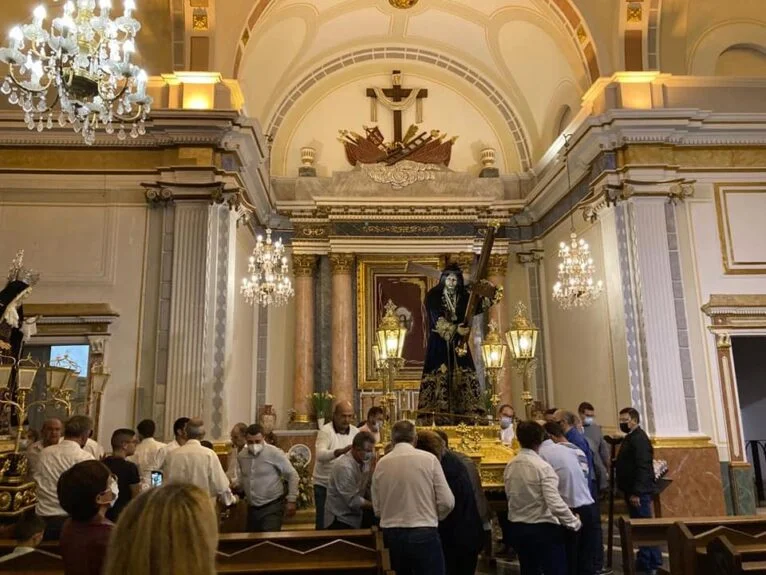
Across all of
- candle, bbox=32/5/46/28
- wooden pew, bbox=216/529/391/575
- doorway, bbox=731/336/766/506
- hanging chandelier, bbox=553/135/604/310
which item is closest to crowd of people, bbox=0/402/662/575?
wooden pew, bbox=216/529/391/575

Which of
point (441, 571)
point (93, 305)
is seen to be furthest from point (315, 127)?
point (441, 571)

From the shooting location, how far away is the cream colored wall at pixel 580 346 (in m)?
10.5

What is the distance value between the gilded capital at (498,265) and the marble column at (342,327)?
2.96 metres

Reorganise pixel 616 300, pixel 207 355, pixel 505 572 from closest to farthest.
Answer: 1. pixel 505 572
2. pixel 207 355
3. pixel 616 300

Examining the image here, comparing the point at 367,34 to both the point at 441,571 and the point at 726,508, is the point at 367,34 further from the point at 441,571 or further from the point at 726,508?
the point at 441,571

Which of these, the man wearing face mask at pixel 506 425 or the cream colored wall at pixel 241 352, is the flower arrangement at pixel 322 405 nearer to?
the cream colored wall at pixel 241 352

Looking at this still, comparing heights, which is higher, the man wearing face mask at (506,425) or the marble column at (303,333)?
the marble column at (303,333)

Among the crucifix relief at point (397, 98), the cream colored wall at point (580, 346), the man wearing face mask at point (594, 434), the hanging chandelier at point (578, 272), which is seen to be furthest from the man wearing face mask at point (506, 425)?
the crucifix relief at point (397, 98)

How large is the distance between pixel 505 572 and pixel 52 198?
8.03 meters

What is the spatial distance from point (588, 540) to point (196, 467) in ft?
10.7

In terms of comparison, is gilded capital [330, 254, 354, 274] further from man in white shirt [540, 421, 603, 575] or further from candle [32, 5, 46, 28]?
man in white shirt [540, 421, 603, 575]

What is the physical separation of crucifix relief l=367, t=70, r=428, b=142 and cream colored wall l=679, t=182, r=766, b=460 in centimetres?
663

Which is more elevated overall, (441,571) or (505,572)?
(441,571)

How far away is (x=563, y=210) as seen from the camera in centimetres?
1239
